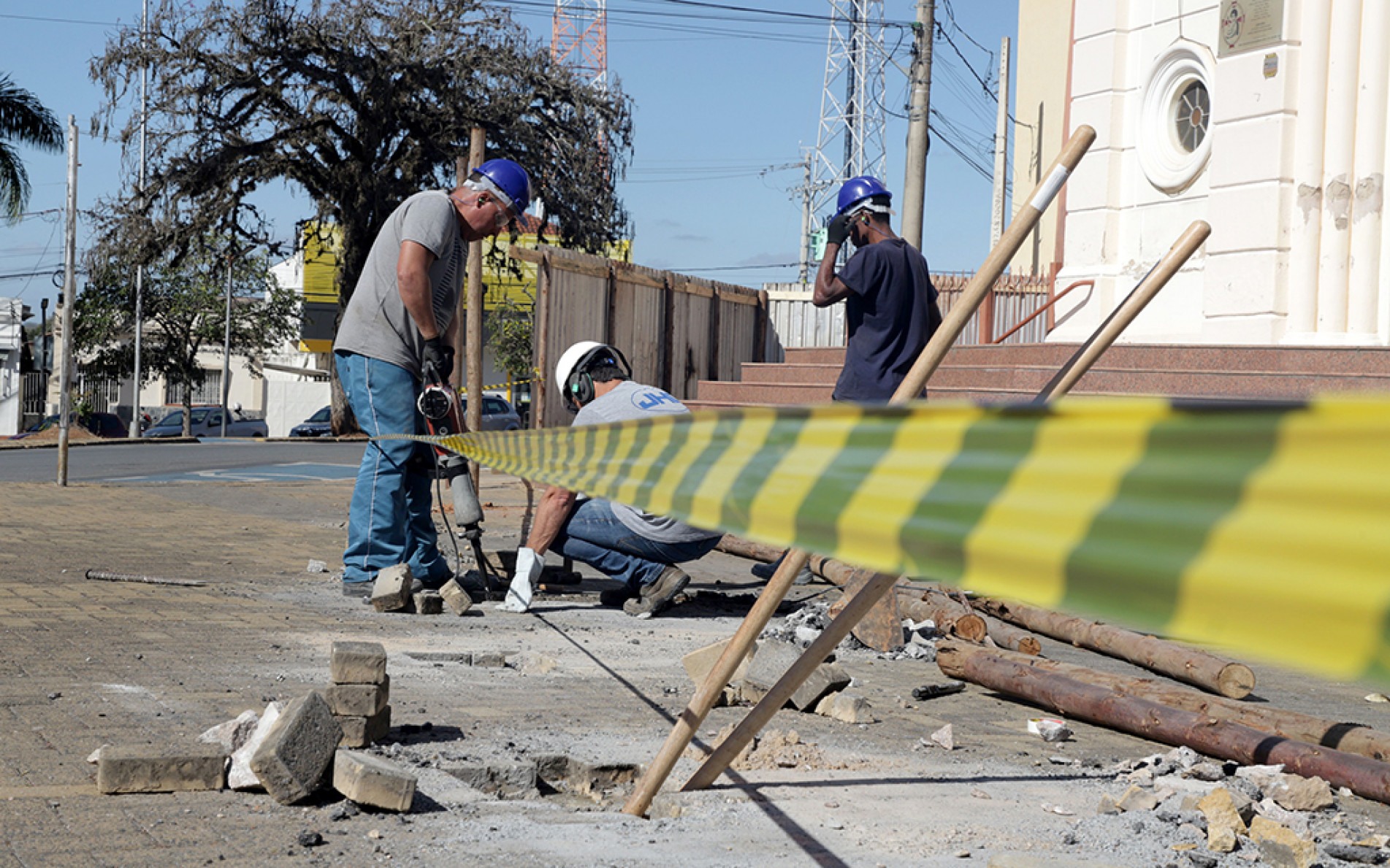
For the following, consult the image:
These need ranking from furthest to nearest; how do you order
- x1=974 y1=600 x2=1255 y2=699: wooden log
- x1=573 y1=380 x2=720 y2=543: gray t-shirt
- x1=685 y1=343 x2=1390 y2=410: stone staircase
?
x1=685 y1=343 x2=1390 y2=410: stone staircase < x1=573 y1=380 x2=720 y2=543: gray t-shirt < x1=974 y1=600 x2=1255 y2=699: wooden log

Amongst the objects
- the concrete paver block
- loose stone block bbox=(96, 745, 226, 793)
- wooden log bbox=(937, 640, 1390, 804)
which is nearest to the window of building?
wooden log bbox=(937, 640, 1390, 804)

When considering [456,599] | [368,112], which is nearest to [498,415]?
[368,112]

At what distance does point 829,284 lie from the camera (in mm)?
6527

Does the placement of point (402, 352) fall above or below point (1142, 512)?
above

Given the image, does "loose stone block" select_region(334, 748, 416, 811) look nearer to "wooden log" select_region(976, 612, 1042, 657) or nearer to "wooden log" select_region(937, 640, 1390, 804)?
"wooden log" select_region(937, 640, 1390, 804)

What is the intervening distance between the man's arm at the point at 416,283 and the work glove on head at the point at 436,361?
0.05 meters

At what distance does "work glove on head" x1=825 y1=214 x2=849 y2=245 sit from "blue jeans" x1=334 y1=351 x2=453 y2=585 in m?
2.09

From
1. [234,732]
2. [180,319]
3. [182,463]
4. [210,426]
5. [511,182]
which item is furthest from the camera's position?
[180,319]

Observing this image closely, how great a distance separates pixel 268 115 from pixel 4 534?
23533 millimetres

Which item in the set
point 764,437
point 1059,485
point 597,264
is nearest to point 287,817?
point 764,437

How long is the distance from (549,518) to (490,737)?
2436 millimetres

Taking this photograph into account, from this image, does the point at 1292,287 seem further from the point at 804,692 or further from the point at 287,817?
the point at 287,817

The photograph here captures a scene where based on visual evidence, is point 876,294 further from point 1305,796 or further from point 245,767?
point 245,767

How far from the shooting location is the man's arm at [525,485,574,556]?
6.02m
